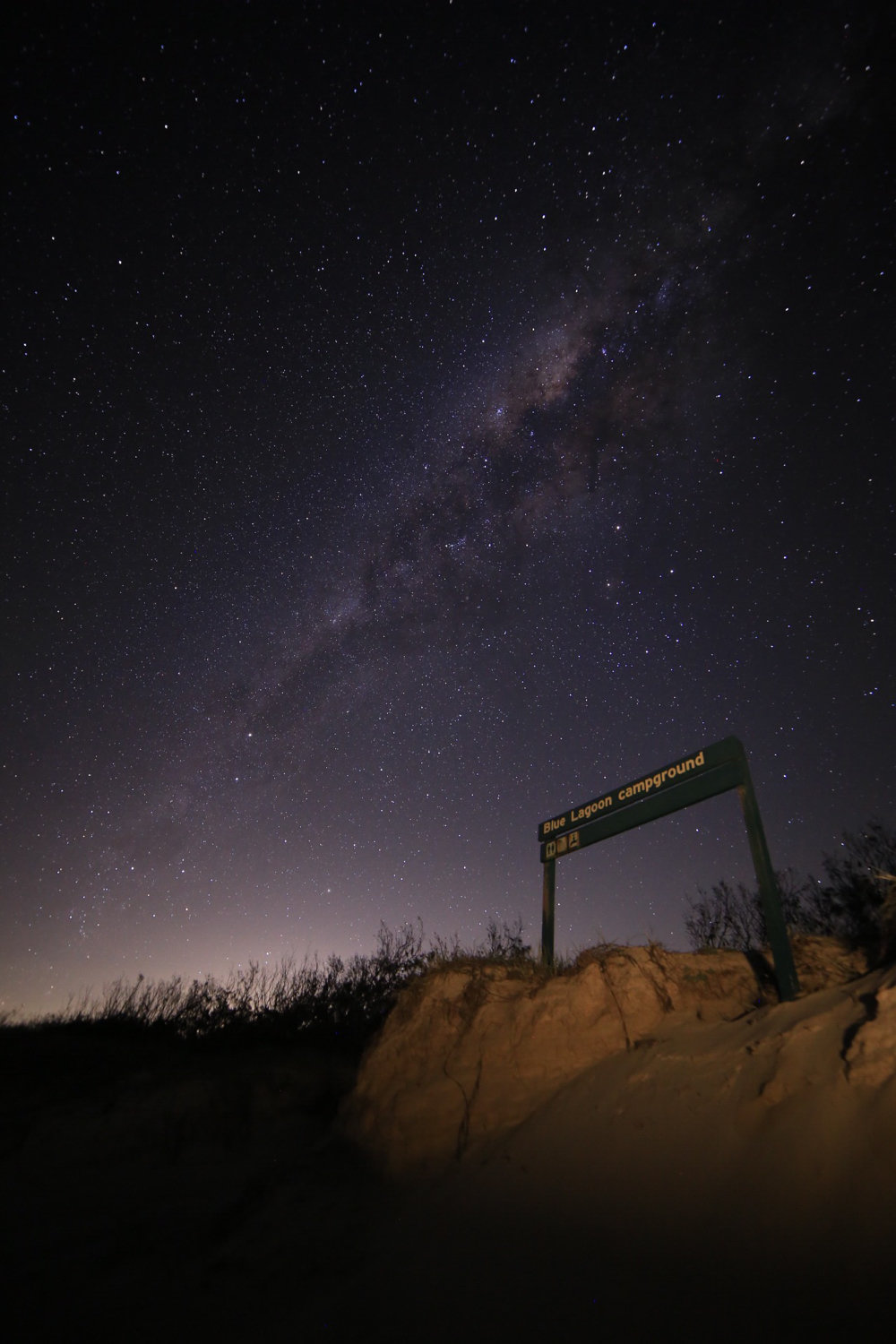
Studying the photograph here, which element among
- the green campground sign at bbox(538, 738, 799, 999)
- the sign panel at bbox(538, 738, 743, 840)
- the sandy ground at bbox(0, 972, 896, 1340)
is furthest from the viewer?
→ the sign panel at bbox(538, 738, 743, 840)

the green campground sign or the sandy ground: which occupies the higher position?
the green campground sign

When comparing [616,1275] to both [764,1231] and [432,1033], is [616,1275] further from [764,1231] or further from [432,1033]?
[432,1033]

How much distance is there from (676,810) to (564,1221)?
4575mm

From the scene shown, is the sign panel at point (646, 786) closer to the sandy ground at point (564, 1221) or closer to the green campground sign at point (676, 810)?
the green campground sign at point (676, 810)

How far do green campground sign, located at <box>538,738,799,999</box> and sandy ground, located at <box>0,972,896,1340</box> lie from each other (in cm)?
98

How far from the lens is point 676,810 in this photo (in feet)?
23.9

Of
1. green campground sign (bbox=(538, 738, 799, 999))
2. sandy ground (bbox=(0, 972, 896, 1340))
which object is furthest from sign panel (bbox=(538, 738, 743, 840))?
sandy ground (bbox=(0, 972, 896, 1340))

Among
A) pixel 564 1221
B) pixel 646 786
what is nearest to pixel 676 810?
pixel 646 786

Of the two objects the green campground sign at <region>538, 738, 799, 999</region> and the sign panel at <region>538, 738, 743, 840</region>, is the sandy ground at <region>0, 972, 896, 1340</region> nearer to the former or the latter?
the green campground sign at <region>538, 738, 799, 999</region>

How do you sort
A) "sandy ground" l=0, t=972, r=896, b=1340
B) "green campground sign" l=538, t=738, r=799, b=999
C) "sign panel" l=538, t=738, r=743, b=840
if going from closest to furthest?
"sandy ground" l=0, t=972, r=896, b=1340 < "green campground sign" l=538, t=738, r=799, b=999 < "sign panel" l=538, t=738, r=743, b=840

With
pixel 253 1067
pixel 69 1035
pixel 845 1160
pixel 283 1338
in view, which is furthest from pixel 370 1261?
pixel 69 1035

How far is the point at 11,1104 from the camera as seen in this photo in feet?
27.6

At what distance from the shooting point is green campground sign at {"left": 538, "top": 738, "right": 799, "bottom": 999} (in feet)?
17.8

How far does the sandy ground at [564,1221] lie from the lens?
8.63ft
